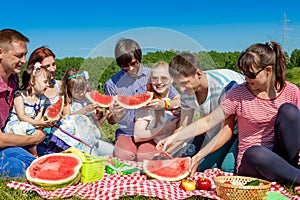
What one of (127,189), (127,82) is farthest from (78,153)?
(127,82)

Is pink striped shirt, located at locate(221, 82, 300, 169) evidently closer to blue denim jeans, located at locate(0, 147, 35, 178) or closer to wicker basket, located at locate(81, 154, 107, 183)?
wicker basket, located at locate(81, 154, 107, 183)

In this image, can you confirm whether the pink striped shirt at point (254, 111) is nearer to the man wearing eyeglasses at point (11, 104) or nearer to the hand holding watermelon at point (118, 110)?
the hand holding watermelon at point (118, 110)

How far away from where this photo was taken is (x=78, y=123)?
4895 millimetres

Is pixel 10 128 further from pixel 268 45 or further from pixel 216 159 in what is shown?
pixel 268 45

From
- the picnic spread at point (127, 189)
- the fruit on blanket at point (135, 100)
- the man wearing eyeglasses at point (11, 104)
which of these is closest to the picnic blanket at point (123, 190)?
the picnic spread at point (127, 189)

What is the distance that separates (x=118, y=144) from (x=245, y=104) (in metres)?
1.28

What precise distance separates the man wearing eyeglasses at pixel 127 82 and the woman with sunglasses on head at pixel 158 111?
0.18ft

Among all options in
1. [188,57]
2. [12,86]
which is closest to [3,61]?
[12,86]

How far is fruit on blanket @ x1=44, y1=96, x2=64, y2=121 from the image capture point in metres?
4.79

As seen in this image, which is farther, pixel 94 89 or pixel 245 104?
pixel 245 104

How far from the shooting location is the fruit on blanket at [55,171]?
3965 mm

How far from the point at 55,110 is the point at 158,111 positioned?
1.79 m

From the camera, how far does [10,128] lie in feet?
15.2

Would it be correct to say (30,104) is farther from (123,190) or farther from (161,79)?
(161,79)
